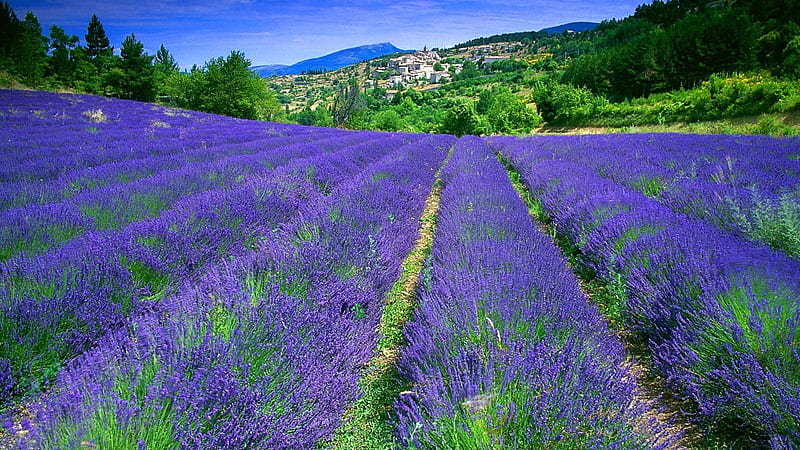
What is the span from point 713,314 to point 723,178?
403cm

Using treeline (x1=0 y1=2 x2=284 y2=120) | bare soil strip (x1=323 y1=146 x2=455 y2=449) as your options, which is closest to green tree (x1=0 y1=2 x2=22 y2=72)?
treeline (x1=0 y1=2 x2=284 y2=120)

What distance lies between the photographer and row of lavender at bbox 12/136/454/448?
114 cm

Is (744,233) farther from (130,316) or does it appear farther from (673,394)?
(130,316)

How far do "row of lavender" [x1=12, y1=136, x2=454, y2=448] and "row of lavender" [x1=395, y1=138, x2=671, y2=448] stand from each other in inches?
15.4

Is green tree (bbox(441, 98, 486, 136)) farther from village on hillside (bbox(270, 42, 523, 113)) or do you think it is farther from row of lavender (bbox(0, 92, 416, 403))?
village on hillside (bbox(270, 42, 523, 113))

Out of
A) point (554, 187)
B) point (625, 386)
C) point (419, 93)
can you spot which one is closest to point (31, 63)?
point (554, 187)

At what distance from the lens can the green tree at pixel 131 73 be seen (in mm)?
30984

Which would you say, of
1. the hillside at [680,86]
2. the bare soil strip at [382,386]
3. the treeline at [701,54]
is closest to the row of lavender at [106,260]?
the bare soil strip at [382,386]

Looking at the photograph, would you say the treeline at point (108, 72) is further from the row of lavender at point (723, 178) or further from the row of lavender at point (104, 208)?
the row of lavender at point (723, 178)

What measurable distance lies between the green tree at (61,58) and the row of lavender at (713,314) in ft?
131

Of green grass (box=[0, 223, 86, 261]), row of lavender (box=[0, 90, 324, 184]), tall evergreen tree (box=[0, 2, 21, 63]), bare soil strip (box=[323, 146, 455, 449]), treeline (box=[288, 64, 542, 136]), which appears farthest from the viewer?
treeline (box=[288, 64, 542, 136])

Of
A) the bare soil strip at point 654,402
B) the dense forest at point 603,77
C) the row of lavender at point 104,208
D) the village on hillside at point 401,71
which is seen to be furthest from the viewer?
the village on hillside at point 401,71

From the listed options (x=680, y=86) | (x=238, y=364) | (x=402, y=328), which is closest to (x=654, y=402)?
(x=402, y=328)

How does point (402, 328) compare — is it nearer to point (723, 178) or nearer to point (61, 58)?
point (723, 178)
